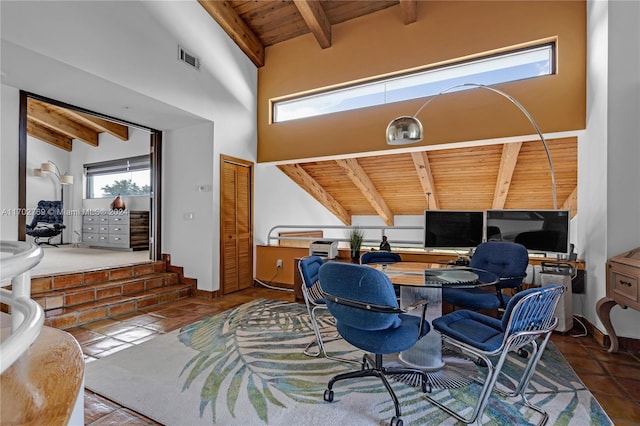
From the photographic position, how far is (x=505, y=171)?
5.00 m

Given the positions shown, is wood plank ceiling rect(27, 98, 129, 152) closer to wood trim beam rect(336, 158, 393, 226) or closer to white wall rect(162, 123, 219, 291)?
white wall rect(162, 123, 219, 291)

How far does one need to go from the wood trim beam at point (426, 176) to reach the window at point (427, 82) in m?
1.03

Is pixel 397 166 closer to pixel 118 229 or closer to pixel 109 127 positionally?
pixel 118 229

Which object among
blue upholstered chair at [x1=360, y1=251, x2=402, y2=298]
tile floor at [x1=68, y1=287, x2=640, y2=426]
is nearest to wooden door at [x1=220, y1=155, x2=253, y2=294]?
tile floor at [x1=68, y1=287, x2=640, y2=426]

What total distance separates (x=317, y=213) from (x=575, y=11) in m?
5.45

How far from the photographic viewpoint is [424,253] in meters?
4.46

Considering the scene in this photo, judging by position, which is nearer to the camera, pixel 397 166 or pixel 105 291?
pixel 105 291

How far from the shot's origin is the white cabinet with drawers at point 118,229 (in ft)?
23.3

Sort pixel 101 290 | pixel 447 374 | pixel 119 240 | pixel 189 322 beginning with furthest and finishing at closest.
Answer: pixel 119 240
pixel 101 290
pixel 189 322
pixel 447 374

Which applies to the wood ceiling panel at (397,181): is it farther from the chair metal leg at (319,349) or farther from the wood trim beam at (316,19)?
the chair metal leg at (319,349)

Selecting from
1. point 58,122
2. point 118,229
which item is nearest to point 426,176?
point 118,229

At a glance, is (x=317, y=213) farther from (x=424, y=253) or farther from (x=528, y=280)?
(x=528, y=280)

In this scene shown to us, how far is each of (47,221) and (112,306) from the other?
5.46 metres

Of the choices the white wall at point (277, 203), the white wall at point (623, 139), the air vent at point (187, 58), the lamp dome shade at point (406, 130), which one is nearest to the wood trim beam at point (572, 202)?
the white wall at point (623, 139)
